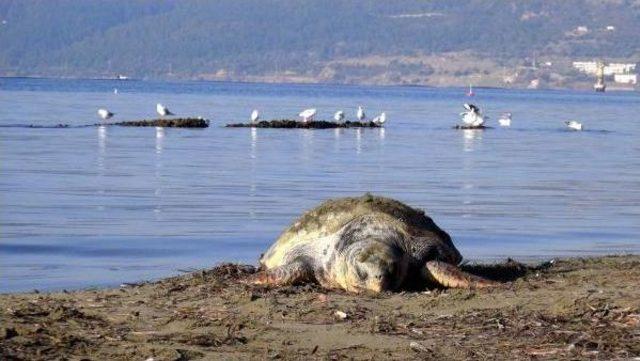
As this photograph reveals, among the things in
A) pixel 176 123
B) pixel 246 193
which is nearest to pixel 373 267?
pixel 246 193

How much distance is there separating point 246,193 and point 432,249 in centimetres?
981

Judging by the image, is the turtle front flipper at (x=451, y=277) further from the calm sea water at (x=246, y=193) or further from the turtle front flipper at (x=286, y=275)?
the calm sea water at (x=246, y=193)

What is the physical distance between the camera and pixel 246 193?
2142 centimetres

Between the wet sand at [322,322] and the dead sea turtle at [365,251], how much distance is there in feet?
0.82

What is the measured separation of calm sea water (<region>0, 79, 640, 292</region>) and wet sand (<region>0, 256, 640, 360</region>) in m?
2.12

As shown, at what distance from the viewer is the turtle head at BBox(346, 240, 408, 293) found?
11156 millimetres

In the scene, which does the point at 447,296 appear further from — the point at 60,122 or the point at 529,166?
the point at 60,122

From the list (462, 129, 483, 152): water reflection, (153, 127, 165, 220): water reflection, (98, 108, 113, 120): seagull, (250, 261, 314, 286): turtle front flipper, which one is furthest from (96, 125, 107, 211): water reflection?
(462, 129, 483, 152): water reflection

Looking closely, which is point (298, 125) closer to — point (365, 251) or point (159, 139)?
point (159, 139)

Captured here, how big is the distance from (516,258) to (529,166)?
1567cm

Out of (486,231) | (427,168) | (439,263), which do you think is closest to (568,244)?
(486,231)

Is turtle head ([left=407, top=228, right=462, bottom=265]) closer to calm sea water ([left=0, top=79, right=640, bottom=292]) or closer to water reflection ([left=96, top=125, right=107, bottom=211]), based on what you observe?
calm sea water ([left=0, top=79, right=640, bottom=292])

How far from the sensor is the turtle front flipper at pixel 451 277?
1134 cm

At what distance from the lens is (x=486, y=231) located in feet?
56.1
